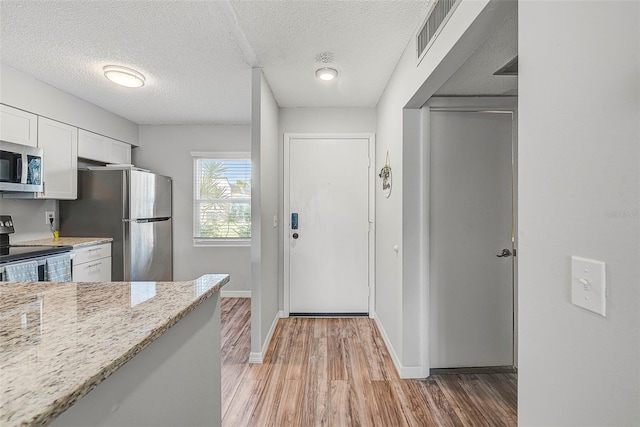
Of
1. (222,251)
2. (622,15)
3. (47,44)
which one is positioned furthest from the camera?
(222,251)

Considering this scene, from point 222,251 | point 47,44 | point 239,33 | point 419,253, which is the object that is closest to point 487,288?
point 419,253

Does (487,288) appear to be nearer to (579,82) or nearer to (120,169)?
(579,82)

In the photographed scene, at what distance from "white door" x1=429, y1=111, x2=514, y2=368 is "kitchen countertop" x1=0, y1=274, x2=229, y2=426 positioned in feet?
5.99

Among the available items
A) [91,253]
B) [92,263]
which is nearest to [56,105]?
[91,253]

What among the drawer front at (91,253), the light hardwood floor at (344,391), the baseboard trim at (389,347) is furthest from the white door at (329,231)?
the drawer front at (91,253)

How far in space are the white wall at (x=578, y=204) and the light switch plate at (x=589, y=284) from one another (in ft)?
0.05

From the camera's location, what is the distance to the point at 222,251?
177 inches

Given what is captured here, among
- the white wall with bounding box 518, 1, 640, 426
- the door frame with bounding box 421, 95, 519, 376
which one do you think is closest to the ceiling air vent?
the door frame with bounding box 421, 95, 519, 376

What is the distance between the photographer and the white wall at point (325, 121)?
3.57m

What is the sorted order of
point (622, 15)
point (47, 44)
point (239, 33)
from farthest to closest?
point (47, 44) → point (239, 33) → point (622, 15)

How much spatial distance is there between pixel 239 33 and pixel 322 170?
173 centimetres

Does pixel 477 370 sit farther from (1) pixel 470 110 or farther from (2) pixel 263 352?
(1) pixel 470 110

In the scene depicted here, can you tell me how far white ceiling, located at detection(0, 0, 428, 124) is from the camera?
1.89 m

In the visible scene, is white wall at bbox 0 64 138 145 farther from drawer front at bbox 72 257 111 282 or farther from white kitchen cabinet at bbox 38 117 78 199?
drawer front at bbox 72 257 111 282
